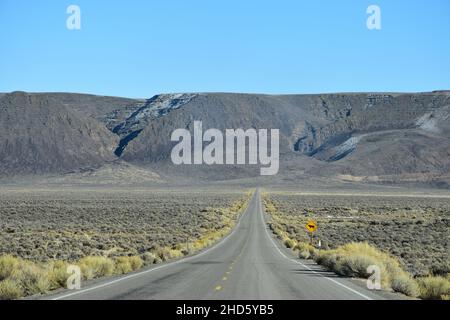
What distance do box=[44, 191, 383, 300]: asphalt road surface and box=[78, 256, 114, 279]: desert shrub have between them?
89 cm

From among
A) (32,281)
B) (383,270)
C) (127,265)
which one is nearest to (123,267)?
(127,265)

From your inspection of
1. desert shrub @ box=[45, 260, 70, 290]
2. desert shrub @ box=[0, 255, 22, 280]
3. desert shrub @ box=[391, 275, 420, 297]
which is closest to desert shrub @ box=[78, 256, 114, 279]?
desert shrub @ box=[45, 260, 70, 290]

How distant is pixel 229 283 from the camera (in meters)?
16.0

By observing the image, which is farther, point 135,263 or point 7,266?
point 135,263

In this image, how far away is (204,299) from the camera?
42.1 ft

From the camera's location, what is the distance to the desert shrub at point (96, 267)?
60.5 ft

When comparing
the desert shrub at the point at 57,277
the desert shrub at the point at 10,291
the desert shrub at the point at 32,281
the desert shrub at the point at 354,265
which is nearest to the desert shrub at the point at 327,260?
the desert shrub at the point at 354,265

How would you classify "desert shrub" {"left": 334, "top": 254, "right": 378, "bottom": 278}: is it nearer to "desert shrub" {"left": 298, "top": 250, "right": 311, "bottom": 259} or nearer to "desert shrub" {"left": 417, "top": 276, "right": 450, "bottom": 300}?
"desert shrub" {"left": 417, "top": 276, "right": 450, "bottom": 300}

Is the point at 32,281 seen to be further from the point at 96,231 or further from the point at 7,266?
the point at 96,231

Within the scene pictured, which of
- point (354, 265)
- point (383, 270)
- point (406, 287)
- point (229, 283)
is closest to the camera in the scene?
point (406, 287)

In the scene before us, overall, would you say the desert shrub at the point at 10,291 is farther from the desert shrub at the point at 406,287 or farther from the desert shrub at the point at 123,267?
the desert shrub at the point at 406,287

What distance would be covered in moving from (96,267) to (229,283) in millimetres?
5240

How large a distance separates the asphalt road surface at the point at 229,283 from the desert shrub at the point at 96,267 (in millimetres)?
889

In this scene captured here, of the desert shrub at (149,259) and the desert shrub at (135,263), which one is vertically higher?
the desert shrub at (135,263)
